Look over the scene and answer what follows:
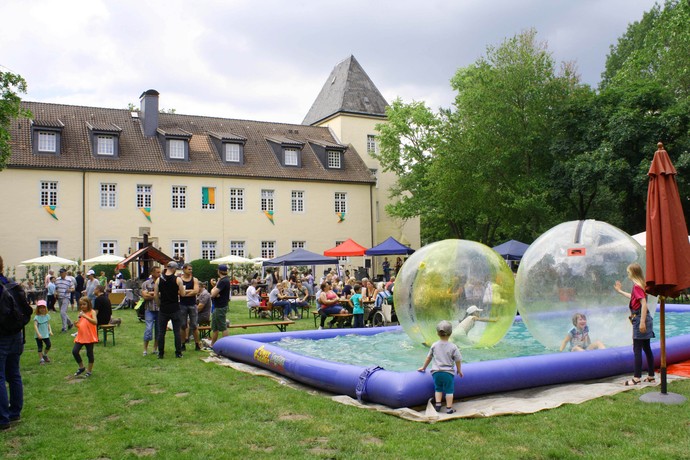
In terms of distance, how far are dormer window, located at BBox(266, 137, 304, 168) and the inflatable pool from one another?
33503 mm

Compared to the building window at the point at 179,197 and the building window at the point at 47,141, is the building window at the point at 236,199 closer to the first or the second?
the building window at the point at 179,197

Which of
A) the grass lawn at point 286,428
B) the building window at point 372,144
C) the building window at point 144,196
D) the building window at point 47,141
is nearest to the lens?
the grass lawn at point 286,428

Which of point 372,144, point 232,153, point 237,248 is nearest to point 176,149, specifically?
point 232,153

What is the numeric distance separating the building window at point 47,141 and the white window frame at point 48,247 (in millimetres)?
5241

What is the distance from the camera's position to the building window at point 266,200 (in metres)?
42.4

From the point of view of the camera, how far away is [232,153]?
42219 millimetres

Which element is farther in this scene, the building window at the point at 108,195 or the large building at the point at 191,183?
the building window at the point at 108,195

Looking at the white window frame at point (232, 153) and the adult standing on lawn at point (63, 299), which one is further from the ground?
the white window frame at point (232, 153)

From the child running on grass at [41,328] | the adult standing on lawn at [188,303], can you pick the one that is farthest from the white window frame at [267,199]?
the child running on grass at [41,328]

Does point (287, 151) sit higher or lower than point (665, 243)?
higher

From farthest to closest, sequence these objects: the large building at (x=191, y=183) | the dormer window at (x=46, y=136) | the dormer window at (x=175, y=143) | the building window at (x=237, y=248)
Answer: the building window at (x=237, y=248), the dormer window at (x=175, y=143), the dormer window at (x=46, y=136), the large building at (x=191, y=183)

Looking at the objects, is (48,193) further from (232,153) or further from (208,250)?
(232,153)

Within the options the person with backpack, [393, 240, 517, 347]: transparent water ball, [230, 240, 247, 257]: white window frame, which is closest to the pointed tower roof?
[230, 240, 247, 257]: white window frame

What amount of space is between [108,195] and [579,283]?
32828 millimetres
